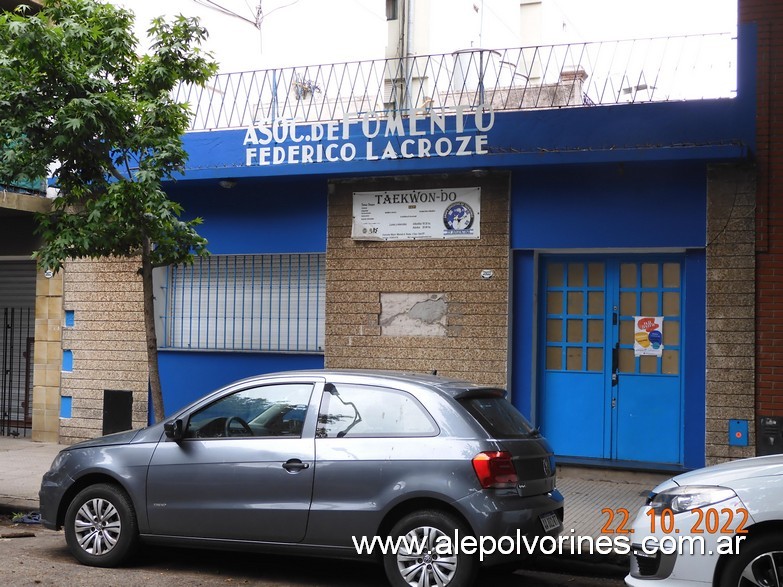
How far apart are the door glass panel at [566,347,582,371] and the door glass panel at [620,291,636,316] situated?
0.69 m

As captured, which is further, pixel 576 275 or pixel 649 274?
pixel 576 275

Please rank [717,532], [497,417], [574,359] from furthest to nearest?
1. [574,359]
2. [497,417]
3. [717,532]

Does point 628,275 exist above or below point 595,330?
above

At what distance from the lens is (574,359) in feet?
35.5

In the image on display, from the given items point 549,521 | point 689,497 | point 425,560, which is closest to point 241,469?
point 425,560

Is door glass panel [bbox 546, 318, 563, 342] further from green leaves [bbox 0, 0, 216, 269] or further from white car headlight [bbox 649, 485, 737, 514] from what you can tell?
white car headlight [bbox 649, 485, 737, 514]

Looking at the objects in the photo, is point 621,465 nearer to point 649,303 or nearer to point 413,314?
point 649,303

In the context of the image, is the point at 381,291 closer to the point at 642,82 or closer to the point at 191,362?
the point at 191,362

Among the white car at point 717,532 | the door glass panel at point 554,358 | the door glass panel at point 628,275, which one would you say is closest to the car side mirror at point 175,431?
the white car at point 717,532

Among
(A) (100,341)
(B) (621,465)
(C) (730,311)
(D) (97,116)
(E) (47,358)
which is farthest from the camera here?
(E) (47,358)

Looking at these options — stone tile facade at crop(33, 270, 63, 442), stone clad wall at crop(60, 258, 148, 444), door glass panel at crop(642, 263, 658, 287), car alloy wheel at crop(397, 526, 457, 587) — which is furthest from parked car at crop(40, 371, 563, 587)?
stone tile facade at crop(33, 270, 63, 442)

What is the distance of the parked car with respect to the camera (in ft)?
19.8

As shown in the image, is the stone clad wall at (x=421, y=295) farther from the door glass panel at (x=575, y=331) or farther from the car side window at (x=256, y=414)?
the car side window at (x=256, y=414)

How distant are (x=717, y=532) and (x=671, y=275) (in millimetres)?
5670
